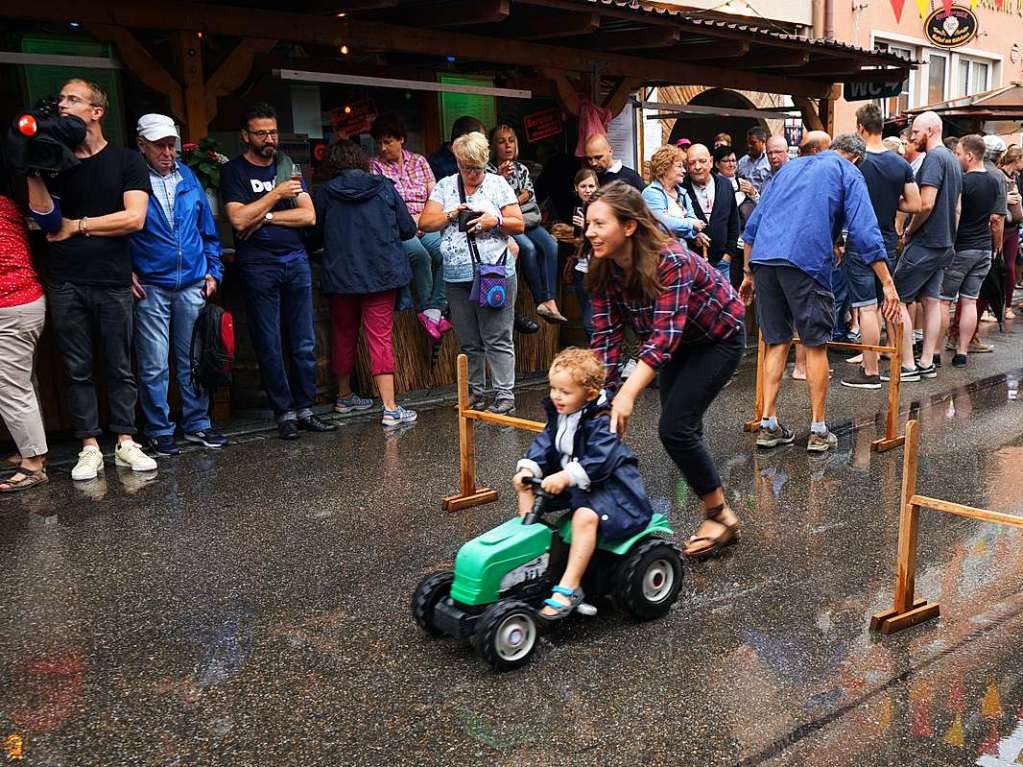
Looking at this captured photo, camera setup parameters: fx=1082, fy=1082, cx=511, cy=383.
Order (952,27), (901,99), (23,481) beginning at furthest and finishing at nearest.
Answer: (901,99), (952,27), (23,481)

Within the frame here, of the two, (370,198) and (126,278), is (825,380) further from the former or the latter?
(126,278)

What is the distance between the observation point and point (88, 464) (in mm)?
6352

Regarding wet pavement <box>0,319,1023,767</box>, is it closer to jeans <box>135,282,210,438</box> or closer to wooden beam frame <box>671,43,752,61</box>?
jeans <box>135,282,210,438</box>

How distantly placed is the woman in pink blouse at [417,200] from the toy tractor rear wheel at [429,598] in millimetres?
4609

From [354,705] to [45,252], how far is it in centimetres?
440

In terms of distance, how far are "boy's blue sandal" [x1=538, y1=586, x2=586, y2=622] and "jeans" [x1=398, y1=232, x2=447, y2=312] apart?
16.0 feet

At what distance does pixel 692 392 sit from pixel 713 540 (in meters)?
0.73

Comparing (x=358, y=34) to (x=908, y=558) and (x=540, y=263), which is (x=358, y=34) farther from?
(x=908, y=558)

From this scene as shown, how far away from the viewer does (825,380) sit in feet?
22.2

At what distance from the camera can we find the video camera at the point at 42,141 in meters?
5.82

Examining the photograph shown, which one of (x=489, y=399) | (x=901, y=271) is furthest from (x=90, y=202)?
(x=901, y=271)

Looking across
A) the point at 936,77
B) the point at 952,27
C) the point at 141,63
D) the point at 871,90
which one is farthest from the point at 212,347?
the point at 936,77

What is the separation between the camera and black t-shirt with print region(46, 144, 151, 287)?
20.4 feet

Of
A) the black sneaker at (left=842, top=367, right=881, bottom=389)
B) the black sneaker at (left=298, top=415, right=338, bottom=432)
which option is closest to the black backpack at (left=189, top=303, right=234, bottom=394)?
the black sneaker at (left=298, top=415, right=338, bottom=432)
